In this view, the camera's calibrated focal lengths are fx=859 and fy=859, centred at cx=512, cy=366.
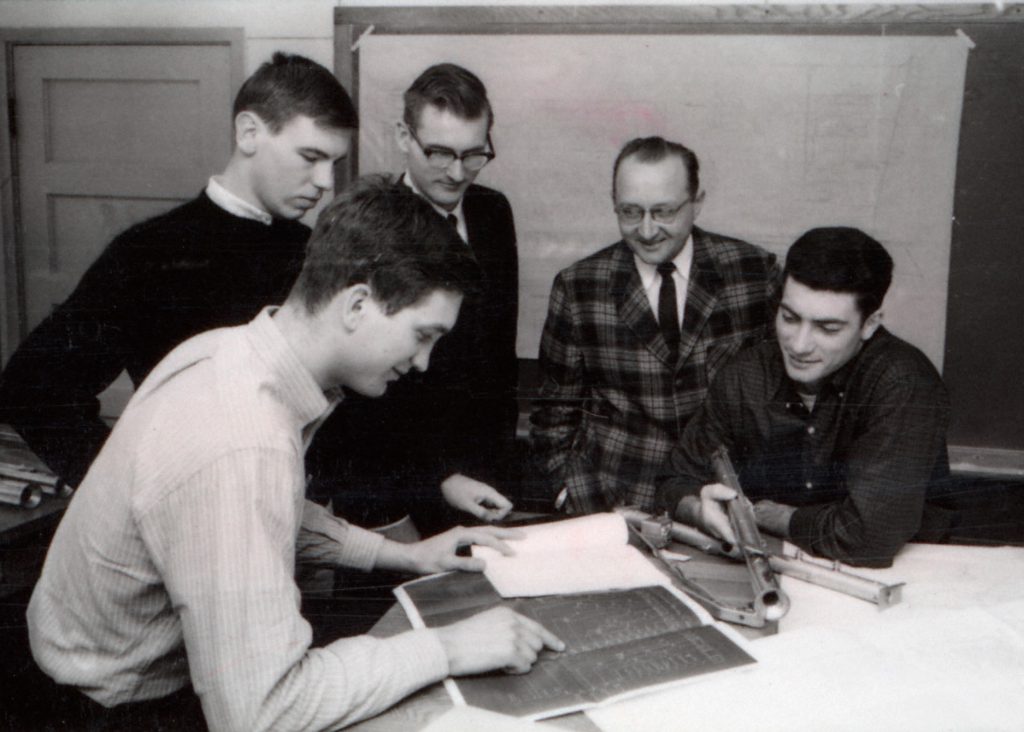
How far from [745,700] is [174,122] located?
165 cm

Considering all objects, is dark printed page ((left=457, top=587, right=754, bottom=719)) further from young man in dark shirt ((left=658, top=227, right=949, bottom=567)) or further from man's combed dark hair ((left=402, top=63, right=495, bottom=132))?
man's combed dark hair ((left=402, top=63, right=495, bottom=132))

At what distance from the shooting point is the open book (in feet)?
2.94

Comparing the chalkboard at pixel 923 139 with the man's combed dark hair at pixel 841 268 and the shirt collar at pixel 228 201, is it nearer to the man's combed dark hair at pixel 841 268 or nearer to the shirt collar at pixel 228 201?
the man's combed dark hair at pixel 841 268

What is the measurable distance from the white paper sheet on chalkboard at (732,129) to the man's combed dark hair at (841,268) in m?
0.35

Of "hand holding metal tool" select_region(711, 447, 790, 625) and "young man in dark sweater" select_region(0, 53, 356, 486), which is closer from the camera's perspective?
"hand holding metal tool" select_region(711, 447, 790, 625)

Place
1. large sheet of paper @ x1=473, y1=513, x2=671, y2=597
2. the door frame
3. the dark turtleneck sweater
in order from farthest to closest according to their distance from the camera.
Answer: the door frame
the dark turtleneck sweater
large sheet of paper @ x1=473, y1=513, x2=671, y2=597

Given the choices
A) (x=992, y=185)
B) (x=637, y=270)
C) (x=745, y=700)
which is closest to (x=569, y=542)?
(x=745, y=700)

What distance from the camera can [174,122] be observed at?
188cm

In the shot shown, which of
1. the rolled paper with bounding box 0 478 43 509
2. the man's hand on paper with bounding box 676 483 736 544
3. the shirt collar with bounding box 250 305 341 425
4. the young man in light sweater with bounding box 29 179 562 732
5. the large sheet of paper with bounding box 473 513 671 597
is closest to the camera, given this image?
the young man in light sweater with bounding box 29 179 562 732

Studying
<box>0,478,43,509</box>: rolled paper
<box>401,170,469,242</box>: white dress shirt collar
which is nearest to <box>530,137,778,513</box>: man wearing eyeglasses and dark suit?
<box>401,170,469,242</box>: white dress shirt collar

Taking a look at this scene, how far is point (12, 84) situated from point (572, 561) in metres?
1.55

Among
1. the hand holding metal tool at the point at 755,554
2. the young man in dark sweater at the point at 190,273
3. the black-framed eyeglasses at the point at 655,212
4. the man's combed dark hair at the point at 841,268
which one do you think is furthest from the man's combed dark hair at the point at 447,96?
the hand holding metal tool at the point at 755,554

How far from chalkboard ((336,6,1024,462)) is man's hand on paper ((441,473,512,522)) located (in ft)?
2.81

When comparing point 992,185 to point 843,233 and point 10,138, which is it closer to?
point 843,233
